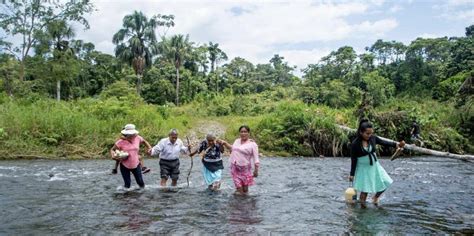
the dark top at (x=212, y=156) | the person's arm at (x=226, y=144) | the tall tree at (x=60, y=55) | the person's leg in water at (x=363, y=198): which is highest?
the tall tree at (x=60, y=55)

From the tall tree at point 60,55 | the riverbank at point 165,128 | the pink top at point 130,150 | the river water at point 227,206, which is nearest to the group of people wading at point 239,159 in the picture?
the pink top at point 130,150

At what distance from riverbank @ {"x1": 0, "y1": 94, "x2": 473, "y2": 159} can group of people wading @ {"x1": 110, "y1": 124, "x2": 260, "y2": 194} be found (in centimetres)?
1097

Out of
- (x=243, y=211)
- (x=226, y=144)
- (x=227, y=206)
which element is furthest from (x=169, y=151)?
(x=243, y=211)

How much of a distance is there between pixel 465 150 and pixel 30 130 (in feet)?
82.2

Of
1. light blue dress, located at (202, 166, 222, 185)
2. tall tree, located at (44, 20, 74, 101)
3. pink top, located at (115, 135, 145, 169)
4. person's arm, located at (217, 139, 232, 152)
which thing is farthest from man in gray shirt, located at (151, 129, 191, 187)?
tall tree, located at (44, 20, 74, 101)

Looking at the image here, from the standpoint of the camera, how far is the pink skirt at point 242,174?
9.98m

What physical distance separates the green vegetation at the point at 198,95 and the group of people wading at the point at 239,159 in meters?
11.1

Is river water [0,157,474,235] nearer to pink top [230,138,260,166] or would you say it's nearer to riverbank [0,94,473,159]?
pink top [230,138,260,166]

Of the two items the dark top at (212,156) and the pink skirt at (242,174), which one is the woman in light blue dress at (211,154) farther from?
the pink skirt at (242,174)

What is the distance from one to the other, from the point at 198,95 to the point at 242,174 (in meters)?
33.8

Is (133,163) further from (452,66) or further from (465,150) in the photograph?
(452,66)

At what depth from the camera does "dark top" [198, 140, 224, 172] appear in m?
10.5

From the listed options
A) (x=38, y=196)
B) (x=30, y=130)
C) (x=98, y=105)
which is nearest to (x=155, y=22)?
(x=98, y=105)

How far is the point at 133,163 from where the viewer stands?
33.0 feet
